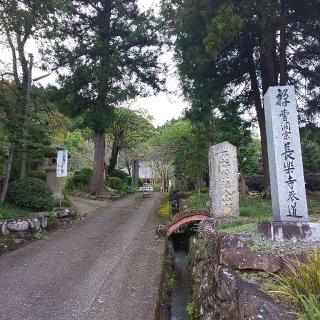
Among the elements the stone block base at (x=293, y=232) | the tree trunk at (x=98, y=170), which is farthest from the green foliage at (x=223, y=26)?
the tree trunk at (x=98, y=170)

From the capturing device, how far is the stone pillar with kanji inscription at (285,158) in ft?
18.8

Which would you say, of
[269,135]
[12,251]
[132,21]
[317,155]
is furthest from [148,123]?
[269,135]

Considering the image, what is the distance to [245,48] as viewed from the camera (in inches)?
560

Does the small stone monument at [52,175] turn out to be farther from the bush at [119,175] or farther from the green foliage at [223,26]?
the bush at [119,175]

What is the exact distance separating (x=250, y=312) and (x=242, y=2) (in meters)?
10.1

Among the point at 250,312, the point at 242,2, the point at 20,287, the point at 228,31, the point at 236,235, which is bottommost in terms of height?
the point at 20,287

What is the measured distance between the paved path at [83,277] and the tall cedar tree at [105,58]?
30.9 feet

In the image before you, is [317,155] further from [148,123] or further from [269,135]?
[269,135]

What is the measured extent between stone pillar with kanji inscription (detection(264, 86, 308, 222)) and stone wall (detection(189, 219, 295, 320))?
133 cm

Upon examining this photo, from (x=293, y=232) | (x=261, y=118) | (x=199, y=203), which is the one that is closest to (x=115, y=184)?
(x=199, y=203)

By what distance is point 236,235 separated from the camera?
4.78m

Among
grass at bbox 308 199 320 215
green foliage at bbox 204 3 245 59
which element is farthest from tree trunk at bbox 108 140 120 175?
grass at bbox 308 199 320 215

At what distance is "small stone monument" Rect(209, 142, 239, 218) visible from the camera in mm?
9367

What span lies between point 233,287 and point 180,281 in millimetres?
4902
